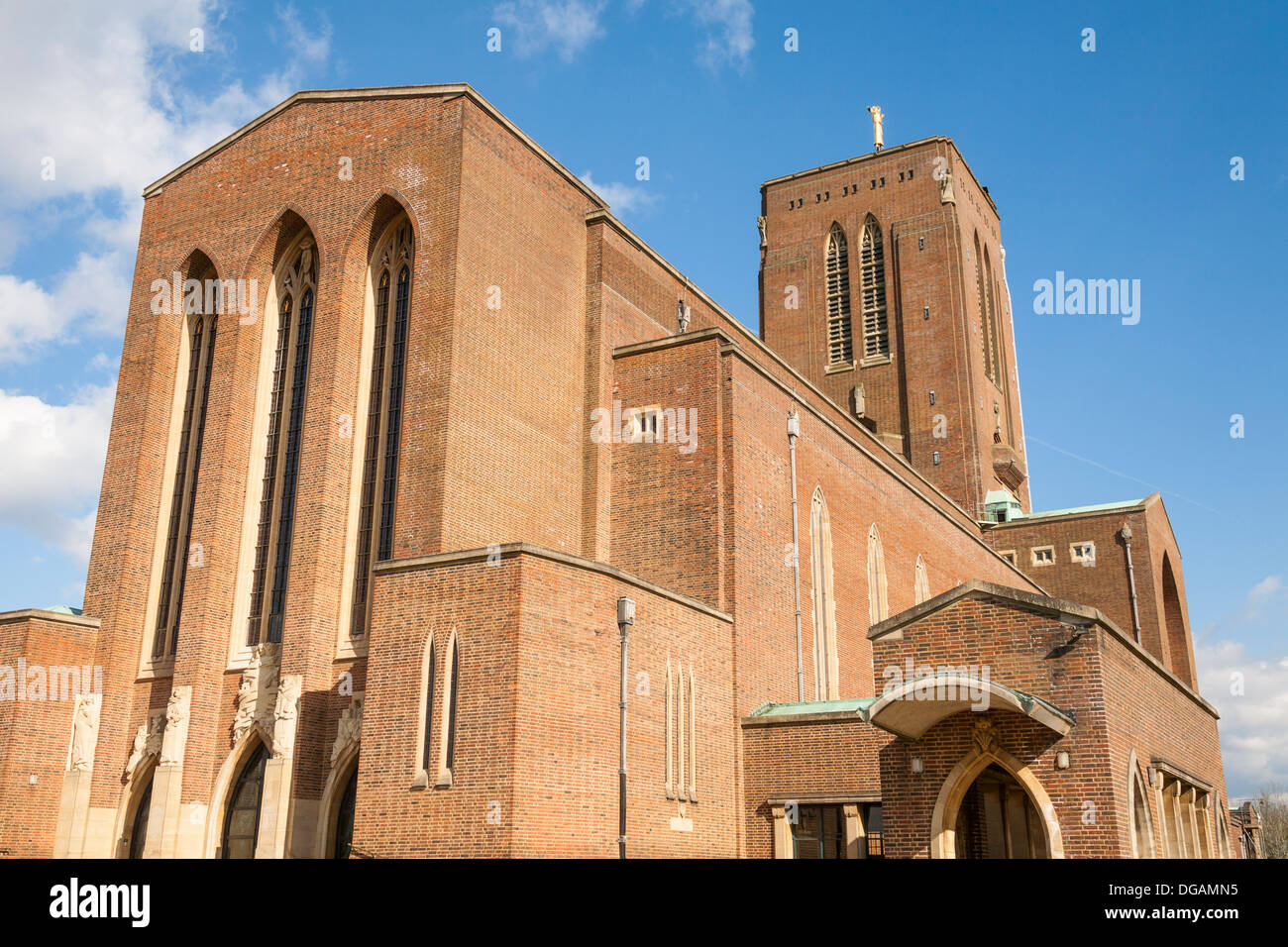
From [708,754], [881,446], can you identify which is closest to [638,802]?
[708,754]

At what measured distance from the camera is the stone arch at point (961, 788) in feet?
47.1

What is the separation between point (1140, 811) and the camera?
598 inches

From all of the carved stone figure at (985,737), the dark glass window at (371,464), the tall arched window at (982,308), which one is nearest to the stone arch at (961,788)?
the carved stone figure at (985,737)

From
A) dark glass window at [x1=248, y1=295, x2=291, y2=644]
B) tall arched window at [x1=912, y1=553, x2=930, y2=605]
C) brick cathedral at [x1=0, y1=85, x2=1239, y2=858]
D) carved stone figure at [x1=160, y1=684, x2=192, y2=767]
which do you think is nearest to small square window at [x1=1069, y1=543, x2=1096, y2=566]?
tall arched window at [x1=912, y1=553, x2=930, y2=605]

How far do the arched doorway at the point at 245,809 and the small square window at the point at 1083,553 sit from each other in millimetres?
35835

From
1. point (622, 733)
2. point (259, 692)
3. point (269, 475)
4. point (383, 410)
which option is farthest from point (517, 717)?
point (269, 475)

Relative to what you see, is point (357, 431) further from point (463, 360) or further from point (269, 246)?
point (269, 246)

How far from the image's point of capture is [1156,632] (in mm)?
45000

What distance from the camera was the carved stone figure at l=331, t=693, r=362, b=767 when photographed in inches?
800

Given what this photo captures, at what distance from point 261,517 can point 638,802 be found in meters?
10.5

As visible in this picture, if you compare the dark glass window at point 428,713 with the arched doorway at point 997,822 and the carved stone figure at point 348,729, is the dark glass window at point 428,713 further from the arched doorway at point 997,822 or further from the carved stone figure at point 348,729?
the arched doorway at point 997,822

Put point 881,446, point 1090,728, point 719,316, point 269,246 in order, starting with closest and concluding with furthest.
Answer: point 1090,728
point 269,246
point 719,316
point 881,446

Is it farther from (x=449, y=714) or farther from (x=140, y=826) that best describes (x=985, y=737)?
(x=140, y=826)
